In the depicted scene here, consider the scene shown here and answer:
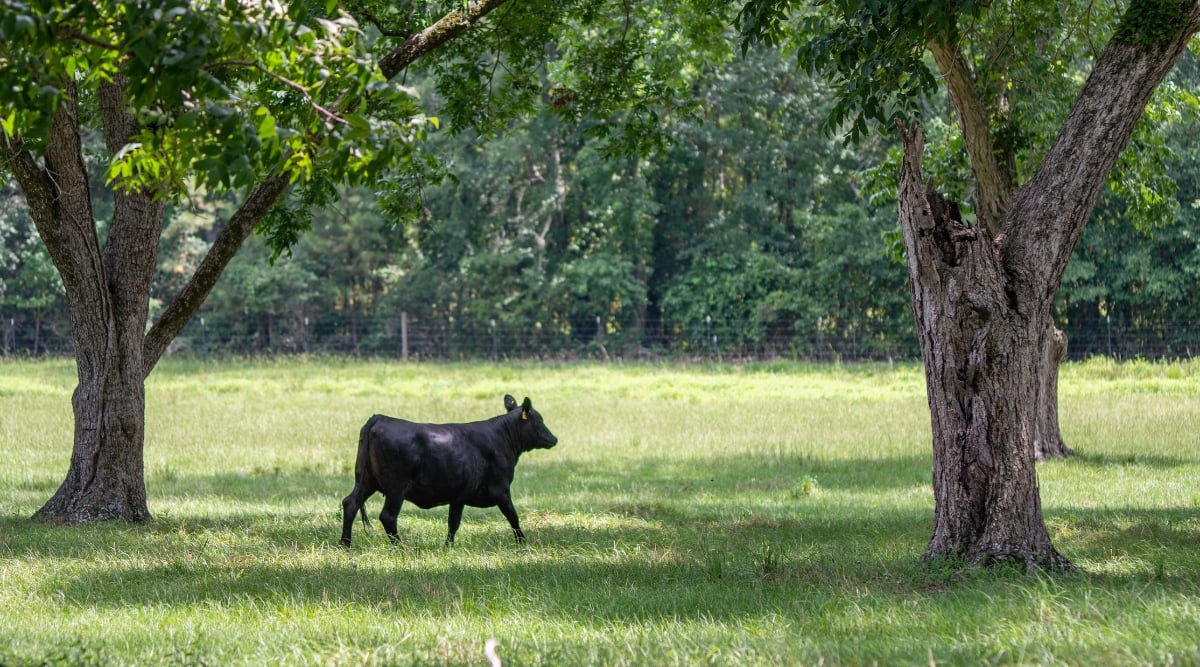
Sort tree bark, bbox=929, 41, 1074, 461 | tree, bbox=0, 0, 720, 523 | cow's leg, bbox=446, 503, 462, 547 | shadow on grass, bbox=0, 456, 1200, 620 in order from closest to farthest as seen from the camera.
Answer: tree, bbox=0, 0, 720, 523
shadow on grass, bbox=0, 456, 1200, 620
cow's leg, bbox=446, 503, 462, 547
tree bark, bbox=929, 41, 1074, 461

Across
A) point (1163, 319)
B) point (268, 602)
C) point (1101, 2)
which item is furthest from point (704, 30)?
point (1163, 319)

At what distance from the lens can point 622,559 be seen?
9.31m

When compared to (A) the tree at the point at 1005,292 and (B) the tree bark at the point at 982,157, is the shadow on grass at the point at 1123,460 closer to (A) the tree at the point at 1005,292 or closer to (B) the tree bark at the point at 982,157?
(B) the tree bark at the point at 982,157

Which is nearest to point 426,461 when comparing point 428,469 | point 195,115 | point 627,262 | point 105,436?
point 428,469

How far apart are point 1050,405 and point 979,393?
9.42 m

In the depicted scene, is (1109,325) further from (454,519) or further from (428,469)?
(428,469)

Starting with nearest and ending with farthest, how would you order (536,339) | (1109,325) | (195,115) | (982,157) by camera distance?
(195,115)
(982,157)
(1109,325)
(536,339)

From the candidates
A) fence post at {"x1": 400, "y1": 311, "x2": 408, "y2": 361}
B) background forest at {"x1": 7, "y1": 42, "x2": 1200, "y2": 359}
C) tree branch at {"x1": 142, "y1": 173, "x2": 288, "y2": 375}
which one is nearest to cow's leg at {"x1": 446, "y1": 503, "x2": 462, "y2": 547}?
tree branch at {"x1": 142, "y1": 173, "x2": 288, "y2": 375}

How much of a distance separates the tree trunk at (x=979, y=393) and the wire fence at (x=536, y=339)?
30.3 m

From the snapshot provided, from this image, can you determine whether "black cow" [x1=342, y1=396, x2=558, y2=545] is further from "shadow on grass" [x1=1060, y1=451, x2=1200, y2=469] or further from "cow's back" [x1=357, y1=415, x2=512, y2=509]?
"shadow on grass" [x1=1060, y1=451, x2=1200, y2=469]

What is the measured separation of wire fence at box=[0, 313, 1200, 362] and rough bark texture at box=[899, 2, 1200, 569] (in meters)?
30.3

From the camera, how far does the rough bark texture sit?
8156mm

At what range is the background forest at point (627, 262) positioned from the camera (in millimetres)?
39844

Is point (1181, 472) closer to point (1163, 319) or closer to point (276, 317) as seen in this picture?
point (1163, 319)
